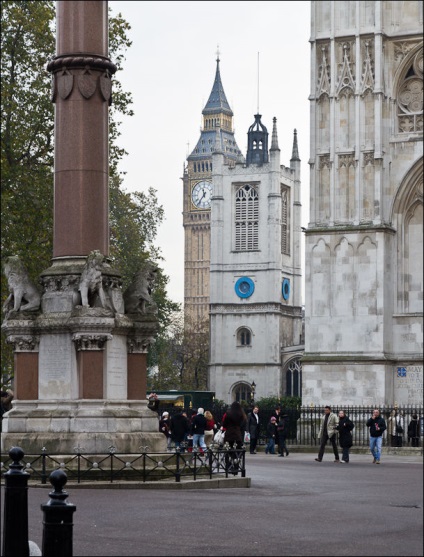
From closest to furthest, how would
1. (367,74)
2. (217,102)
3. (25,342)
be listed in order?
(25,342)
(367,74)
(217,102)

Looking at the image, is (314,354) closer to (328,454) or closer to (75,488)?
(328,454)

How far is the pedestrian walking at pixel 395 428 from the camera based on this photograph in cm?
3833

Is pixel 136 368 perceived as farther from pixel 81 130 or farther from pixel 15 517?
pixel 15 517

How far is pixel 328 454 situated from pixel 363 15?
13849 mm

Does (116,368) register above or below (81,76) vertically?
below

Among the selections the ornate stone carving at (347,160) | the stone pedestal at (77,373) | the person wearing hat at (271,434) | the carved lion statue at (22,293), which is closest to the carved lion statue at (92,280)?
the stone pedestal at (77,373)

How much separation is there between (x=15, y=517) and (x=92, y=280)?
31.6 feet

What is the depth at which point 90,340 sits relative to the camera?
20031 mm

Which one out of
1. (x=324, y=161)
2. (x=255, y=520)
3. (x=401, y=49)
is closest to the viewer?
(x=255, y=520)

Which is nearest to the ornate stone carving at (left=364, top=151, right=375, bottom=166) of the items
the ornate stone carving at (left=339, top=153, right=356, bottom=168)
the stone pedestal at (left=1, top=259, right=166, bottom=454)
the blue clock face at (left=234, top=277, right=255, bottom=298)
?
the ornate stone carving at (left=339, top=153, right=356, bottom=168)

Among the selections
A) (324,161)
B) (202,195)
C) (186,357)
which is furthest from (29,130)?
(202,195)

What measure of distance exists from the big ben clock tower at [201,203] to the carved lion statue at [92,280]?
157 metres

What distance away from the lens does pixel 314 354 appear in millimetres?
43594

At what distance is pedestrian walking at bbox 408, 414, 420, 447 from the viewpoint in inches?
1517
